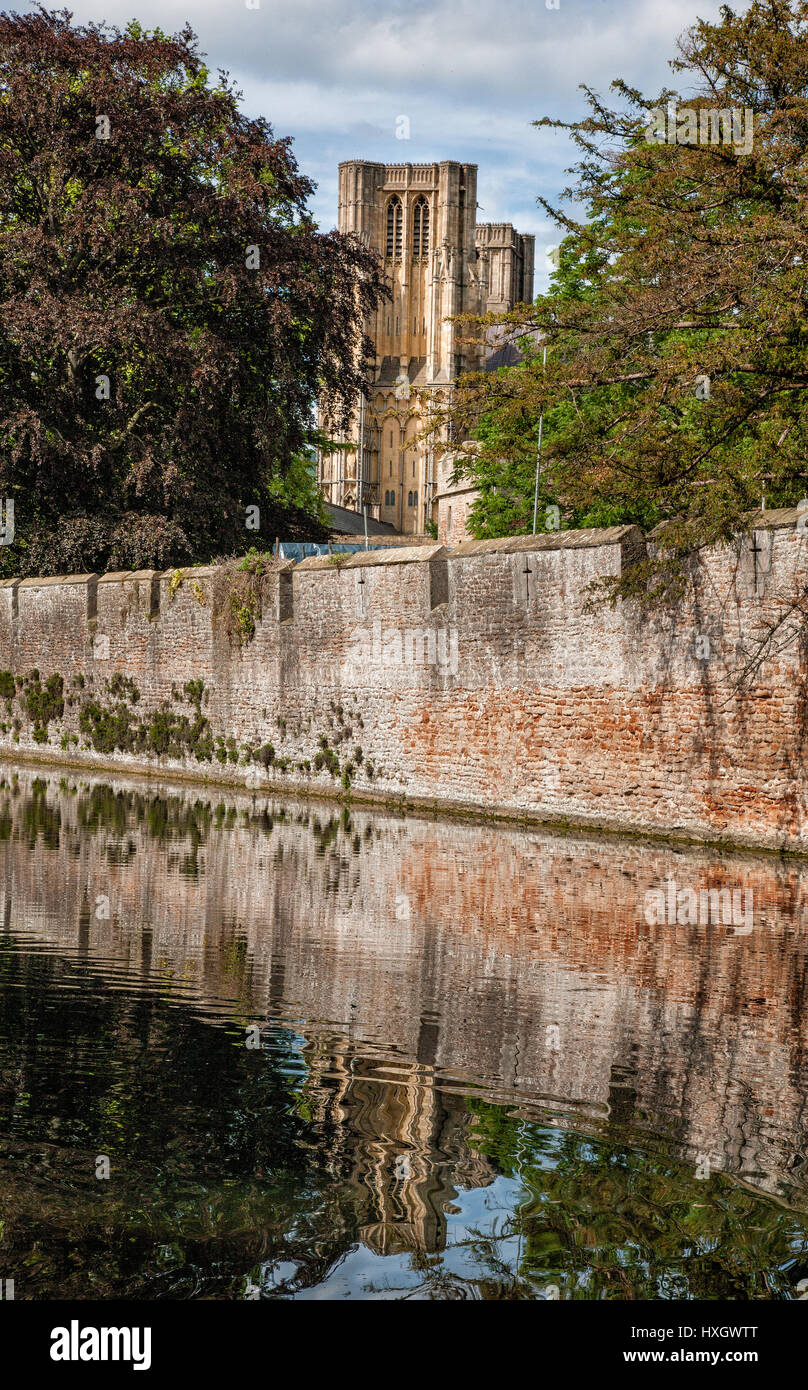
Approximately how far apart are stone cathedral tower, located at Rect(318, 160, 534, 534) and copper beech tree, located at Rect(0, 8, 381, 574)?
3113 inches

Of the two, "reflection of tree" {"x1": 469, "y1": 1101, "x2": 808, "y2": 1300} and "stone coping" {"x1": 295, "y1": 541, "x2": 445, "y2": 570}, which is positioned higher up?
"stone coping" {"x1": 295, "y1": 541, "x2": 445, "y2": 570}

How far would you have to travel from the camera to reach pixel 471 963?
6527 mm

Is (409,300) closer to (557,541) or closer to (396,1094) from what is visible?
(557,541)

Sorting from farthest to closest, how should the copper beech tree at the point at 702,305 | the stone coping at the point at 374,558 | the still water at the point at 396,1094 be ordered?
the stone coping at the point at 374,558
the copper beech tree at the point at 702,305
the still water at the point at 396,1094

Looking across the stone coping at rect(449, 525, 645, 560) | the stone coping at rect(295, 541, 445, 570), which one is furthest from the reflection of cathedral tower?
the stone coping at rect(295, 541, 445, 570)

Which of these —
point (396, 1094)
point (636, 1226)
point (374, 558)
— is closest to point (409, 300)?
point (374, 558)

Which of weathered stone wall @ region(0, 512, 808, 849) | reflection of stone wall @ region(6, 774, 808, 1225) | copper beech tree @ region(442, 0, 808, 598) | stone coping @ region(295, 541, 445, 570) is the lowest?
reflection of stone wall @ region(6, 774, 808, 1225)

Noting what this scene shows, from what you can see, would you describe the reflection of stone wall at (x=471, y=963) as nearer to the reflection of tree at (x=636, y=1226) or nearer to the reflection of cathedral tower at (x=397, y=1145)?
the reflection of cathedral tower at (x=397, y=1145)

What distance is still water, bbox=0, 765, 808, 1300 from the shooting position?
125 inches

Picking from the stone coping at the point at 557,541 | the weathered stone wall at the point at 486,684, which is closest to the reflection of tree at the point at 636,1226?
the weathered stone wall at the point at 486,684

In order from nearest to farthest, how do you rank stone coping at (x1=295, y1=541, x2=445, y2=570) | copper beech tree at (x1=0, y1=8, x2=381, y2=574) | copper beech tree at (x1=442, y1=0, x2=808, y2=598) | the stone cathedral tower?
copper beech tree at (x1=442, y1=0, x2=808, y2=598), stone coping at (x1=295, y1=541, x2=445, y2=570), copper beech tree at (x1=0, y1=8, x2=381, y2=574), the stone cathedral tower

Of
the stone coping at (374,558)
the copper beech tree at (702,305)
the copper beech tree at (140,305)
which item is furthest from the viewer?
the copper beech tree at (140,305)

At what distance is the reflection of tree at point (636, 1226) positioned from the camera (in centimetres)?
307

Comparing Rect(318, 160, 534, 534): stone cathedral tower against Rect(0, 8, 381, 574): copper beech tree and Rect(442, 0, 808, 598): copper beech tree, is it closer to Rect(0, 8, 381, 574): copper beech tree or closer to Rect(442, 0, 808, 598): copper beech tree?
Rect(0, 8, 381, 574): copper beech tree
